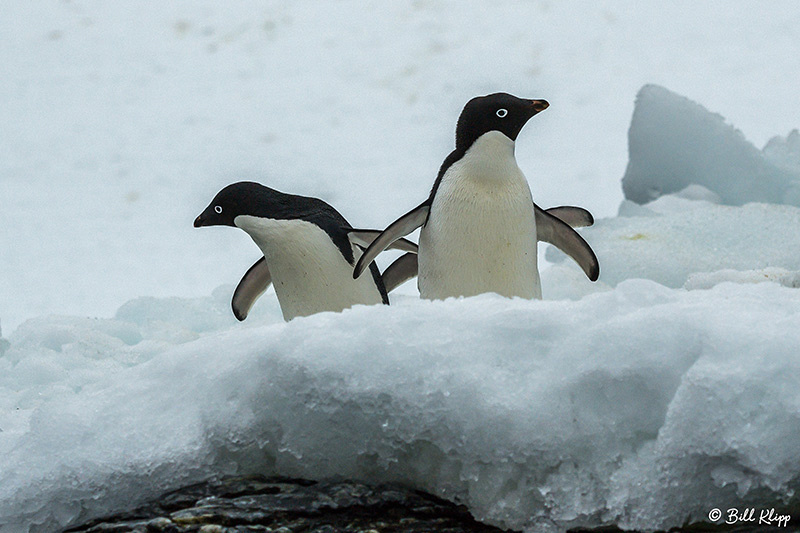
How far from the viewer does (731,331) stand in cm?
112

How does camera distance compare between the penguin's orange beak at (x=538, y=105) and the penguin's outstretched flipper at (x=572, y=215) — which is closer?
the penguin's orange beak at (x=538, y=105)

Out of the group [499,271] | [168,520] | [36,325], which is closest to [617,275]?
[499,271]

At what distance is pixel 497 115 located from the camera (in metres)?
2.20

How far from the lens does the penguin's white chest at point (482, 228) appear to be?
7.09 feet

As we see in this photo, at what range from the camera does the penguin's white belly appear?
88.3 inches

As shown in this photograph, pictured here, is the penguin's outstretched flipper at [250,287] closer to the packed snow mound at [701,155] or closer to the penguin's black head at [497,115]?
the penguin's black head at [497,115]

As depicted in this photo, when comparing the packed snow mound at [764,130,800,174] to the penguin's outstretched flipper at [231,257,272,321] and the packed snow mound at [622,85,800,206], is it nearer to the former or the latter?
the packed snow mound at [622,85,800,206]

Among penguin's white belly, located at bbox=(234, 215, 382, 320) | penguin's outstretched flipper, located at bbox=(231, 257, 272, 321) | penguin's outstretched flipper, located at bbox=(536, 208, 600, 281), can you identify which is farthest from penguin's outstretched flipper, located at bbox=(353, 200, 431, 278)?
penguin's outstretched flipper, located at bbox=(231, 257, 272, 321)

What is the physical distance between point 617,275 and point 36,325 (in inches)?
74.8

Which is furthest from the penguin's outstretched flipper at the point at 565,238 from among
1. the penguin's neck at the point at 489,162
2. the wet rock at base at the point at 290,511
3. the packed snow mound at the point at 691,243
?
the wet rock at base at the point at 290,511

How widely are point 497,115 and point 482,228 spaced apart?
26 centimetres

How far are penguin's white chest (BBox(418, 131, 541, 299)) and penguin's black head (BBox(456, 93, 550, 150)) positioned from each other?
0.02m

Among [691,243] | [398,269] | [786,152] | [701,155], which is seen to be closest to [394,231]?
[398,269]

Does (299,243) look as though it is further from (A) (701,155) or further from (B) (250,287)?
(A) (701,155)
